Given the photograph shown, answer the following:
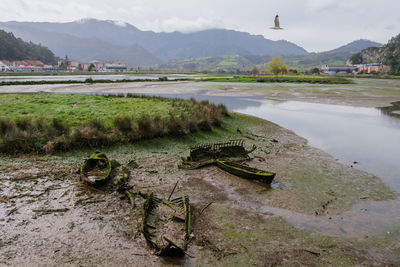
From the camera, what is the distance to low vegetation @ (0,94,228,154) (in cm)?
1614

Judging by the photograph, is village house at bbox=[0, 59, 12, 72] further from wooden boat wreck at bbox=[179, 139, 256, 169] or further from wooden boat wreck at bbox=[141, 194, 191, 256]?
wooden boat wreck at bbox=[141, 194, 191, 256]

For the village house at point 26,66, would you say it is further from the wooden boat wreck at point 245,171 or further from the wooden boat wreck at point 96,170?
the wooden boat wreck at point 245,171

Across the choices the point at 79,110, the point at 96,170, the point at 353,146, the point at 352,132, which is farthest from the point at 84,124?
the point at 352,132

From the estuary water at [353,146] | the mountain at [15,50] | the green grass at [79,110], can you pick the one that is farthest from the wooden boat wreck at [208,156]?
the mountain at [15,50]

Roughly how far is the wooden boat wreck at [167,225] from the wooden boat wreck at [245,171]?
3.91 meters

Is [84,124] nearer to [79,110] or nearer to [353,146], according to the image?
[79,110]

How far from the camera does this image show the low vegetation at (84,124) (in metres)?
16.1

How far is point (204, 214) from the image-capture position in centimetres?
1027

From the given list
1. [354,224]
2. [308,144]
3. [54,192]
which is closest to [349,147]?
[308,144]

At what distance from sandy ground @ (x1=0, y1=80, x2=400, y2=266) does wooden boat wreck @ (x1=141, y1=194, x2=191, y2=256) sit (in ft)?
0.86

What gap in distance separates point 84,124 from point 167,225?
12.0 metres

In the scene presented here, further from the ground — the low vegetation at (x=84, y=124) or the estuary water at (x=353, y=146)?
the low vegetation at (x=84, y=124)

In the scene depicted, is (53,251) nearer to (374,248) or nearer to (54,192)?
(54,192)

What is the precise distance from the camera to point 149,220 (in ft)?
30.8
